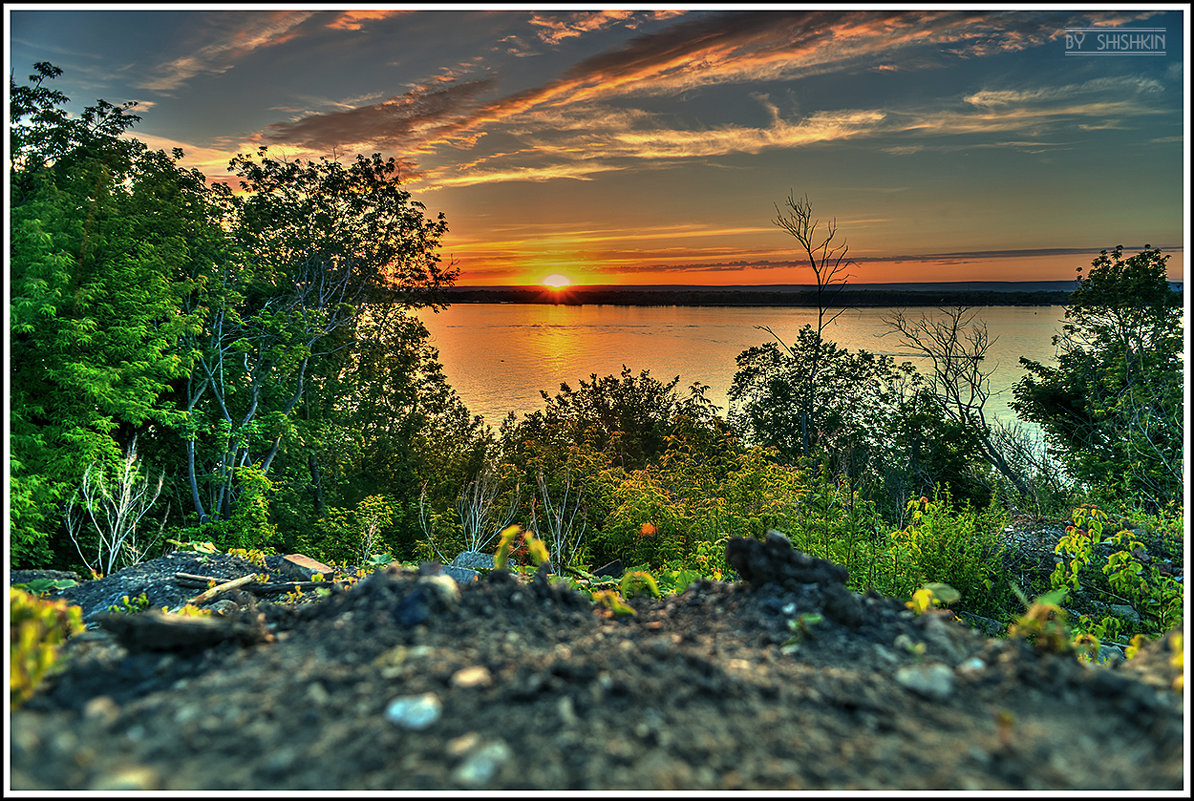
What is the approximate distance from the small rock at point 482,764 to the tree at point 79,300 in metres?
10.7

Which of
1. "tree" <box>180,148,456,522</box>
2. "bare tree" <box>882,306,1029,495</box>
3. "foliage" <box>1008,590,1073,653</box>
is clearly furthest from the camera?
"bare tree" <box>882,306,1029,495</box>

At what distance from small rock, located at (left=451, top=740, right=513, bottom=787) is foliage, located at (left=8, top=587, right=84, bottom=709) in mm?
1106

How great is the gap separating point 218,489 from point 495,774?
16.7 m

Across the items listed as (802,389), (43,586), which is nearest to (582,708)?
(43,586)

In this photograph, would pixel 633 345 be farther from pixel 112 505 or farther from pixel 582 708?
pixel 582 708

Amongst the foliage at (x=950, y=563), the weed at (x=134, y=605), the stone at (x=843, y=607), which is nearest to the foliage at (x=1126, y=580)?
the foliage at (x=950, y=563)

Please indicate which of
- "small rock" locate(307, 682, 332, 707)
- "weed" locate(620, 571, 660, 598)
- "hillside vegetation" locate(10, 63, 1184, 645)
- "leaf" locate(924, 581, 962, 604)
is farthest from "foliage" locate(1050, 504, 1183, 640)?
"small rock" locate(307, 682, 332, 707)

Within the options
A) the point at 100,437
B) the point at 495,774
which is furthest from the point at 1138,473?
the point at 100,437

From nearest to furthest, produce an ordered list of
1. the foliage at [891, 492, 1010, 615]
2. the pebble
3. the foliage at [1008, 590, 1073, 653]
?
the pebble
the foliage at [1008, 590, 1073, 653]
the foliage at [891, 492, 1010, 615]

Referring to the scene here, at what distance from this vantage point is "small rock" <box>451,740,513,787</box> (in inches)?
46.8

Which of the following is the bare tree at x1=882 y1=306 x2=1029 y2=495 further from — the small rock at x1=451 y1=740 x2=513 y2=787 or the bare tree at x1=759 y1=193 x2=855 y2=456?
the small rock at x1=451 y1=740 x2=513 y2=787

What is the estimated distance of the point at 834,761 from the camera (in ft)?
4.26

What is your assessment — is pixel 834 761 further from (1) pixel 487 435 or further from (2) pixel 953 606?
(1) pixel 487 435

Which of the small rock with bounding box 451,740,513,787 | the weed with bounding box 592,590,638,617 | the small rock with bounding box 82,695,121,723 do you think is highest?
the small rock with bounding box 82,695,121,723
